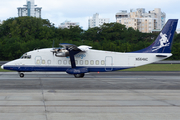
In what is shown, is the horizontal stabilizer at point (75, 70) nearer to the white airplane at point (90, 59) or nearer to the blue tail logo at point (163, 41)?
the white airplane at point (90, 59)

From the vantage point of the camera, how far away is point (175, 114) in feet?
37.7

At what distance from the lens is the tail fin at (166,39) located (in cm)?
3006

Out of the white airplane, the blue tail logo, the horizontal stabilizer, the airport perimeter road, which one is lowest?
the airport perimeter road

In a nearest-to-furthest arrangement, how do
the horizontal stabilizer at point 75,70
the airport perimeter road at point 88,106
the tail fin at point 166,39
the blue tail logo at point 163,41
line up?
the airport perimeter road at point 88,106
the horizontal stabilizer at point 75,70
the tail fin at point 166,39
the blue tail logo at point 163,41

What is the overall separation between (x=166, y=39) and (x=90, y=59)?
9.35 metres

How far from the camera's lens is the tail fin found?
30.1 meters

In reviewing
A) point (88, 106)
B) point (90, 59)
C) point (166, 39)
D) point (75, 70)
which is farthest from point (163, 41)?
point (88, 106)

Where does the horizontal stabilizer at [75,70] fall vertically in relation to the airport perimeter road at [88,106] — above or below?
above

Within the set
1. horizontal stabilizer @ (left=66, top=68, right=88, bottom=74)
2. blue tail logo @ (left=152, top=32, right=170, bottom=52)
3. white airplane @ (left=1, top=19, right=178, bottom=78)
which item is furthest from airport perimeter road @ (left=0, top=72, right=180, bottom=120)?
blue tail logo @ (left=152, top=32, right=170, bottom=52)

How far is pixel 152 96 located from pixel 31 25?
7612 centimetres

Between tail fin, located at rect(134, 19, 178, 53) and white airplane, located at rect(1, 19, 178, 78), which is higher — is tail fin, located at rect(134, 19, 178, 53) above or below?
above

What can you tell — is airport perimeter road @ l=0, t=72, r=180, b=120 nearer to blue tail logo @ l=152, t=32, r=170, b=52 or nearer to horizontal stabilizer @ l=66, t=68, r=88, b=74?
horizontal stabilizer @ l=66, t=68, r=88, b=74

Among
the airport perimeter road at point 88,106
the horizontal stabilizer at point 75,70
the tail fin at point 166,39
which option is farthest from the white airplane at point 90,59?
the airport perimeter road at point 88,106

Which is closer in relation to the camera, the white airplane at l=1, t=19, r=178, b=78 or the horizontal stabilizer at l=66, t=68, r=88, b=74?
the horizontal stabilizer at l=66, t=68, r=88, b=74
